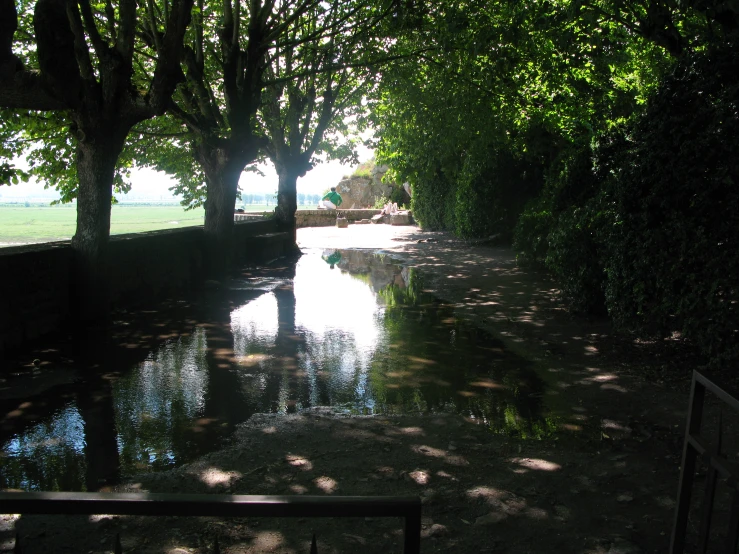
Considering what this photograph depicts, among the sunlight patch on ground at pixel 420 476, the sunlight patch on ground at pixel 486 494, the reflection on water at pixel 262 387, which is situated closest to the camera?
the sunlight patch on ground at pixel 486 494

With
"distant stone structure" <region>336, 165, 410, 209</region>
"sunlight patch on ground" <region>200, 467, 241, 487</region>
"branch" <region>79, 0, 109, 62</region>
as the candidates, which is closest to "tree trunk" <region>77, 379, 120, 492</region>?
"sunlight patch on ground" <region>200, 467, 241, 487</region>

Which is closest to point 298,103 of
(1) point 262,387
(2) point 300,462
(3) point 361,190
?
(1) point 262,387

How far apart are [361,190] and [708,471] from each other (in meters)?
52.4

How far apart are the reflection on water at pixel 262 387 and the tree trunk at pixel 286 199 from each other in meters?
11.8

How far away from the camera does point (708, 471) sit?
2516 mm

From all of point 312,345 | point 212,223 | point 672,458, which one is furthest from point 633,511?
point 212,223

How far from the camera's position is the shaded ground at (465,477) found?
3.56 metres

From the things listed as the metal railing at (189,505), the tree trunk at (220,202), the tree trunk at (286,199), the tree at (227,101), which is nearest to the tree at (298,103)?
the tree trunk at (286,199)

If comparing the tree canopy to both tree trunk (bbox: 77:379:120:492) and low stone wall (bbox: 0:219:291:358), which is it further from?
tree trunk (bbox: 77:379:120:492)

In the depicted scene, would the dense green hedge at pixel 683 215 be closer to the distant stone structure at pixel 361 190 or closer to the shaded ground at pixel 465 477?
the shaded ground at pixel 465 477

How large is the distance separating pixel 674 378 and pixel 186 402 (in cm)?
517

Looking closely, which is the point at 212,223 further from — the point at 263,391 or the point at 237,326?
the point at 263,391

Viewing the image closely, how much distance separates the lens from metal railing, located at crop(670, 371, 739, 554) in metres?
2.13

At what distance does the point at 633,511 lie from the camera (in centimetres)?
389
